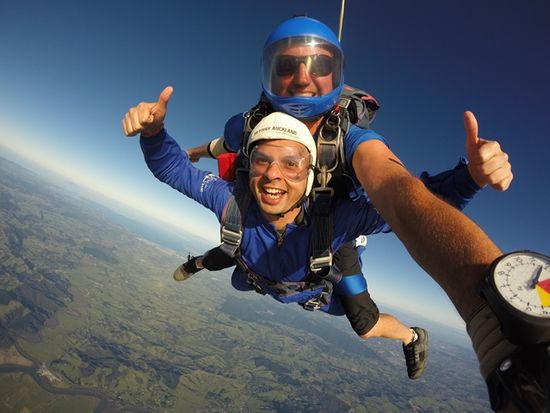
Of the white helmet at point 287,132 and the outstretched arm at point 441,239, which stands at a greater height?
the white helmet at point 287,132

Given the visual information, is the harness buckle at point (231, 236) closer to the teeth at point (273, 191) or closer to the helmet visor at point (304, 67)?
the teeth at point (273, 191)

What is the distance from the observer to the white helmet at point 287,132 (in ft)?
8.77

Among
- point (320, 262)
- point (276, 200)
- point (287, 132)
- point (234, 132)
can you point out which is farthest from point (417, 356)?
point (234, 132)

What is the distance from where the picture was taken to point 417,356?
490 centimetres

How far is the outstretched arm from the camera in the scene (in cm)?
94

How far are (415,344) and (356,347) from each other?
16894 cm

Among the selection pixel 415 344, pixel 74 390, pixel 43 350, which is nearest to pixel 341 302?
pixel 415 344

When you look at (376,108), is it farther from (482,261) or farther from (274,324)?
(274,324)

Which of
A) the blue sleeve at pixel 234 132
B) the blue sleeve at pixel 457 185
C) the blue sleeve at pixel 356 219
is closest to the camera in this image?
the blue sleeve at pixel 457 185

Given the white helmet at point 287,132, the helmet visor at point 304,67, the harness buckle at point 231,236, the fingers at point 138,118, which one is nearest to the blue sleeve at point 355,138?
the white helmet at point 287,132

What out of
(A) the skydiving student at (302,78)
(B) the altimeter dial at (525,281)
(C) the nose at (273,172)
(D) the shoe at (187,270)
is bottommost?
(D) the shoe at (187,270)

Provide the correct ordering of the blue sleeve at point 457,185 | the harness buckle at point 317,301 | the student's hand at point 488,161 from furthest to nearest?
the harness buckle at point 317,301
the blue sleeve at point 457,185
the student's hand at point 488,161

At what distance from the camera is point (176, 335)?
9494 cm

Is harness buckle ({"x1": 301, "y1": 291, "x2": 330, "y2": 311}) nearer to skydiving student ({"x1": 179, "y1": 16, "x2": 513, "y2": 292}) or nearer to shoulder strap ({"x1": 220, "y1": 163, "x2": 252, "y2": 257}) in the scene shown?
skydiving student ({"x1": 179, "y1": 16, "x2": 513, "y2": 292})
